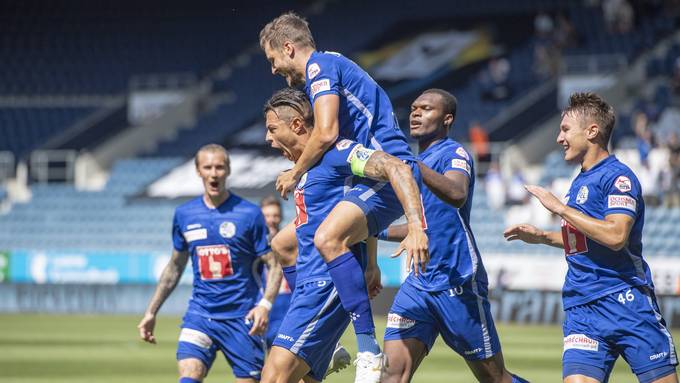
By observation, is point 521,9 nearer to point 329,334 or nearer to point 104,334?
point 104,334

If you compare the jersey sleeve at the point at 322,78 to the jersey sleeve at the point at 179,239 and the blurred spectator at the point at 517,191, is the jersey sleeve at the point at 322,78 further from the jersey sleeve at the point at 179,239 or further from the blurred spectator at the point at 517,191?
the blurred spectator at the point at 517,191

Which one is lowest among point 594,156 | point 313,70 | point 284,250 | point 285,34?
point 284,250

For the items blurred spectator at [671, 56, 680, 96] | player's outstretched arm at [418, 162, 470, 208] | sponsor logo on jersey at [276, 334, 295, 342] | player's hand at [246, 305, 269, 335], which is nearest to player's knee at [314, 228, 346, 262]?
sponsor logo on jersey at [276, 334, 295, 342]

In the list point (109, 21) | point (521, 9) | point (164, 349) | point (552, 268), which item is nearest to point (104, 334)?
point (164, 349)

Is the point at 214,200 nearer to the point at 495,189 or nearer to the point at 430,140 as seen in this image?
the point at 430,140

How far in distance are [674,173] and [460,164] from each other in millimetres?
17207

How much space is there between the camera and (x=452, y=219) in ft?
25.5

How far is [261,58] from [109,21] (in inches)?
242

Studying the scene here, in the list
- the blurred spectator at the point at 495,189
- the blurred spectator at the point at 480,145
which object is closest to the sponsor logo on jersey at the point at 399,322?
the blurred spectator at the point at 495,189

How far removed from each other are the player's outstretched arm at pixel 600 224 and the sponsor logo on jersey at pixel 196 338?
3.32 metres

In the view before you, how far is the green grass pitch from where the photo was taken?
13391 millimetres

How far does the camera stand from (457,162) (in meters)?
7.54

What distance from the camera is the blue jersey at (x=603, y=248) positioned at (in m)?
7.02

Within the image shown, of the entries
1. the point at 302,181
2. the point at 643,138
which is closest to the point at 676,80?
the point at 643,138
